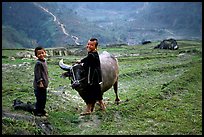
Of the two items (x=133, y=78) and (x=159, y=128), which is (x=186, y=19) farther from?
(x=159, y=128)

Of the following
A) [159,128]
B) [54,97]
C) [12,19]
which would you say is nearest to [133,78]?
[54,97]

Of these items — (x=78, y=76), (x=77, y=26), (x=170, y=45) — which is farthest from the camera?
(x=77, y=26)

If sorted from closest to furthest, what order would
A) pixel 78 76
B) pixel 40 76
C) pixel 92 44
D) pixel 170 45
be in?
pixel 40 76
pixel 78 76
pixel 92 44
pixel 170 45

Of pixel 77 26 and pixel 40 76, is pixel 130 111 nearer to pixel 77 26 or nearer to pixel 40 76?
pixel 40 76

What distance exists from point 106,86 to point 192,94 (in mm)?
4248

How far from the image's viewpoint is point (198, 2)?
505 ft

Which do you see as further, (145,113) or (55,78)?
(55,78)

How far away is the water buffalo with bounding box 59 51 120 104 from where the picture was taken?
912cm

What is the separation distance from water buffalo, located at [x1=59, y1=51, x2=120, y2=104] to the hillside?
209ft

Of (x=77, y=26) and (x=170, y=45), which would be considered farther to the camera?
(x=77, y=26)

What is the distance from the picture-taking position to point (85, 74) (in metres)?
9.27

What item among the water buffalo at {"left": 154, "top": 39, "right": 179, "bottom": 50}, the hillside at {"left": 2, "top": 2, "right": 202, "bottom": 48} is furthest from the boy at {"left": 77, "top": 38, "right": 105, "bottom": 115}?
the hillside at {"left": 2, "top": 2, "right": 202, "bottom": 48}

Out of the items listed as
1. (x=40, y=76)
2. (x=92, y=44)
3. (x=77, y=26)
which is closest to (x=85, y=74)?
(x=92, y=44)

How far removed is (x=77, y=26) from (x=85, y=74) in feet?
305
